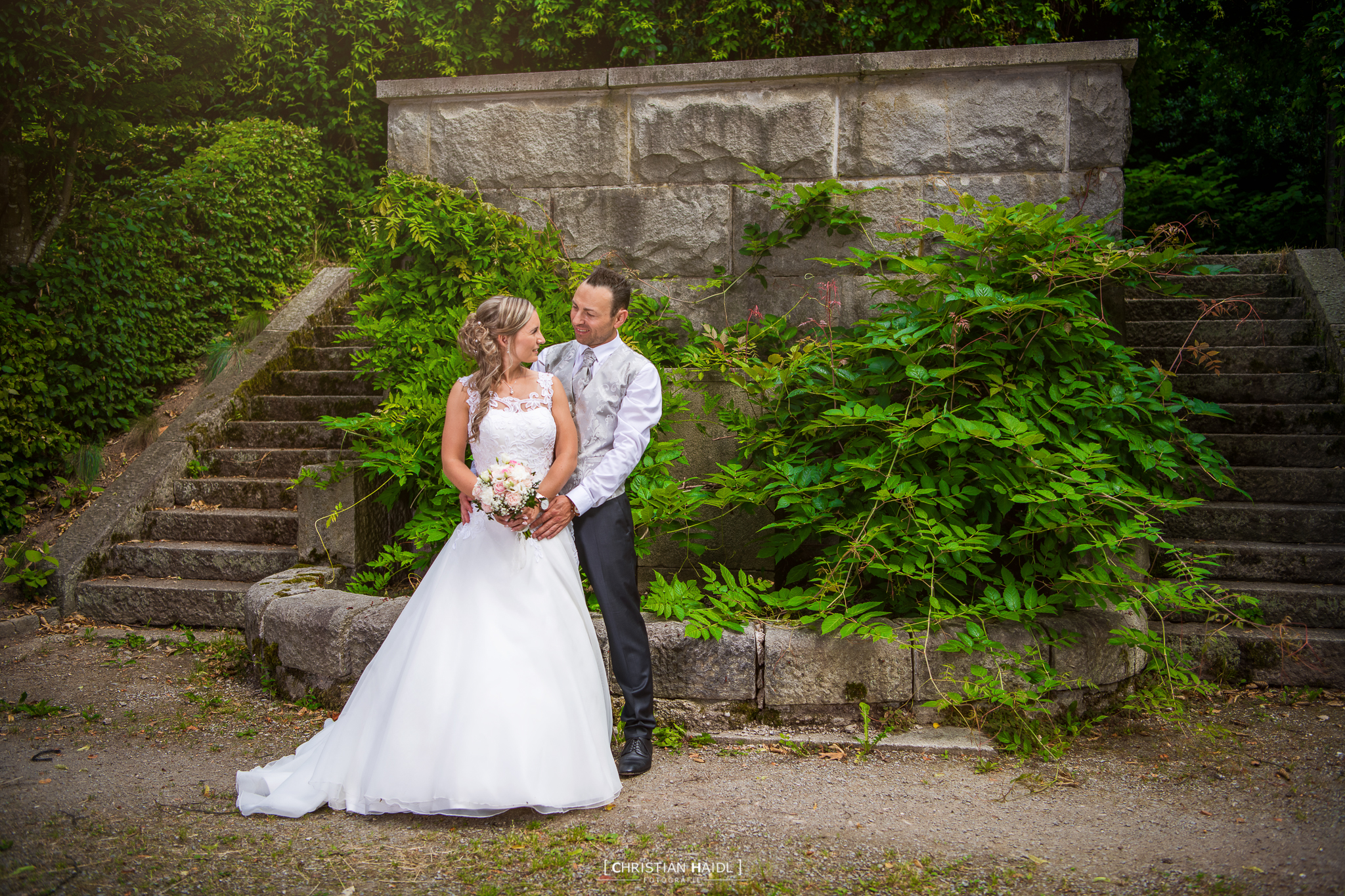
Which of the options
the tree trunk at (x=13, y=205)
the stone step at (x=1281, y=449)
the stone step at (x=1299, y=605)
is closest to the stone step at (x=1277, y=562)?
the stone step at (x=1299, y=605)

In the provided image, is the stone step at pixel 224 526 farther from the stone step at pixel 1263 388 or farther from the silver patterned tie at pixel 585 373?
the stone step at pixel 1263 388

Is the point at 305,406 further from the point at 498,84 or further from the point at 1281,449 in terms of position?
the point at 1281,449

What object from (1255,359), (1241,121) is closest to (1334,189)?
(1241,121)

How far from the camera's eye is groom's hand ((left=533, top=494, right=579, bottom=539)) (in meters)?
3.20

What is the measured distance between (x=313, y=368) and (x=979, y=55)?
591cm

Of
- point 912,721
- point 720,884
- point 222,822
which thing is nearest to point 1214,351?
point 912,721

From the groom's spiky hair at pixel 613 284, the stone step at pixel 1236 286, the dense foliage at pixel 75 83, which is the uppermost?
the dense foliage at pixel 75 83

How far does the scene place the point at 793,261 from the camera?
5328 mm

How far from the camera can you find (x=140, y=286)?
739 cm

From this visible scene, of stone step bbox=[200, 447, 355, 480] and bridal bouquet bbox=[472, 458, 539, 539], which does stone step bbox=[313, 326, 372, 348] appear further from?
bridal bouquet bbox=[472, 458, 539, 539]

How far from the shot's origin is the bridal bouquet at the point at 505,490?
→ 9.93 feet

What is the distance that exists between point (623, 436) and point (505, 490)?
1.89 feet

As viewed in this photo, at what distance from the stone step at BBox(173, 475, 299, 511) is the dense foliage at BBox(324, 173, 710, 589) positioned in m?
1.42

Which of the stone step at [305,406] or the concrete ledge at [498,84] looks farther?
the stone step at [305,406]
